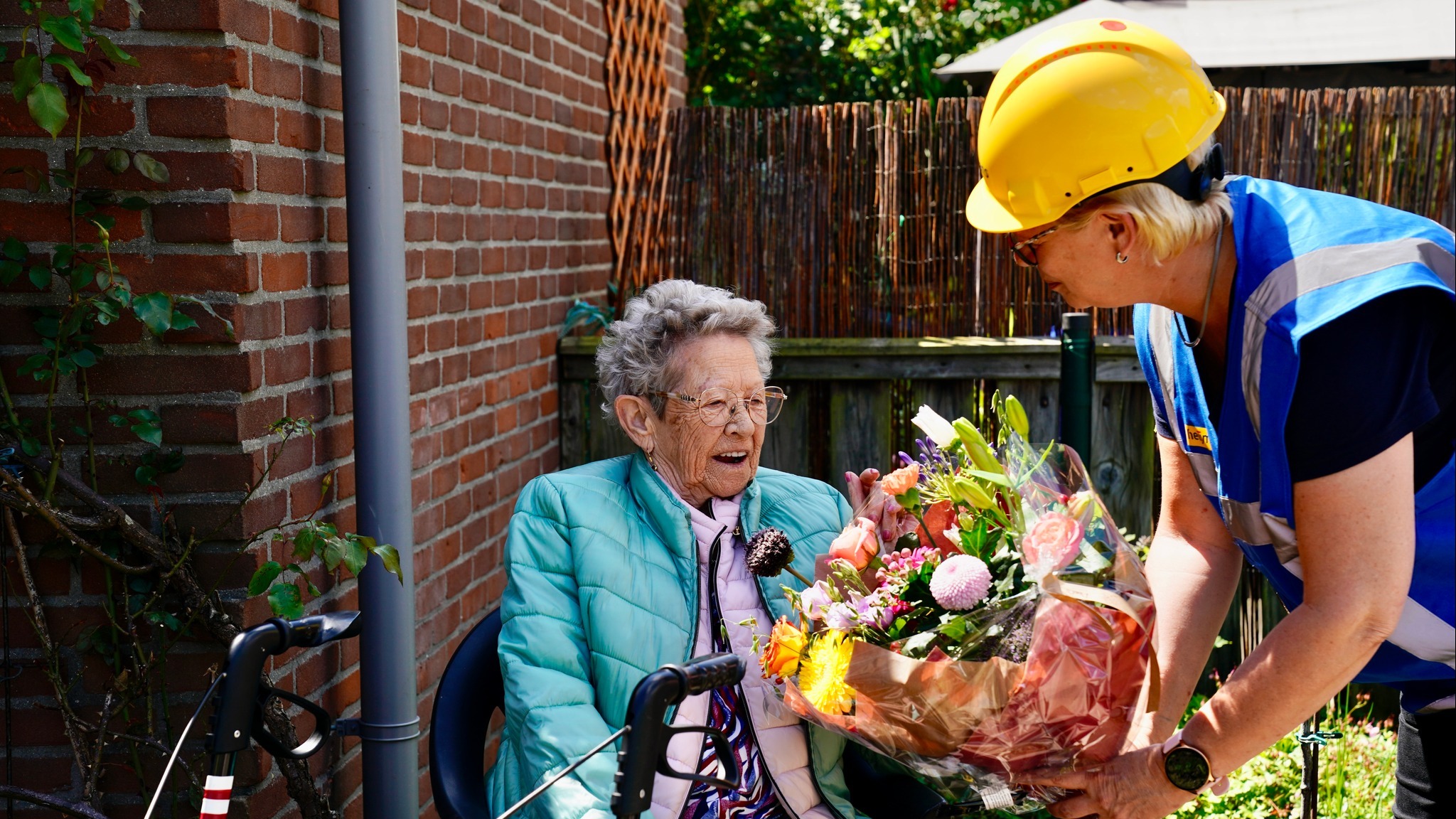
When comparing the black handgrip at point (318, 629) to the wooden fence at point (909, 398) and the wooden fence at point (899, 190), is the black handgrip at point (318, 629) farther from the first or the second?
the wooden fence at point (899, 190)

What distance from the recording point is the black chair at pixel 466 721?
2.07 metres

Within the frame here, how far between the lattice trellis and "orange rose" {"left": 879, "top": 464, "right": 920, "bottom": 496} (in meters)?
2.98

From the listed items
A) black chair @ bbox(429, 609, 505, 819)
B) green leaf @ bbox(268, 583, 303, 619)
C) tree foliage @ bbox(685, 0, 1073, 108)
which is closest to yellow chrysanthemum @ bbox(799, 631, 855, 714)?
black chair @ bbox(429, 609, 505, 819)

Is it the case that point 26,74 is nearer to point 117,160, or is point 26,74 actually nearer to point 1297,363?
point 117,160

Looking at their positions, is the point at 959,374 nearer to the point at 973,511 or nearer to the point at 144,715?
the point at 973,511

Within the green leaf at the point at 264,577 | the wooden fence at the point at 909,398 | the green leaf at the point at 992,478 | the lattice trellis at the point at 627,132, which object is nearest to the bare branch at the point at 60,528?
the green leaf at the point at 264,577

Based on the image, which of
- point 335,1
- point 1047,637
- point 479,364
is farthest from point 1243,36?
point 1047,637

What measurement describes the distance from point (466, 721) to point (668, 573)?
0.46 meters

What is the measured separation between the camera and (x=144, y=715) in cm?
221

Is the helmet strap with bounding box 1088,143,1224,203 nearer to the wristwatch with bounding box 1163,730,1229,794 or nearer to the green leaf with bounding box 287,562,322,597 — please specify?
the wristwatch with bounding box 1163,730,1229,794

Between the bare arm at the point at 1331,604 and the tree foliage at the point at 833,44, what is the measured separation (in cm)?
613

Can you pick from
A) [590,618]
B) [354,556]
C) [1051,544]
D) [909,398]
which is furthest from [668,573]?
[909,398]

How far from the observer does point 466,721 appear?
220cm

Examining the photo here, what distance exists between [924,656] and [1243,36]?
610cm
